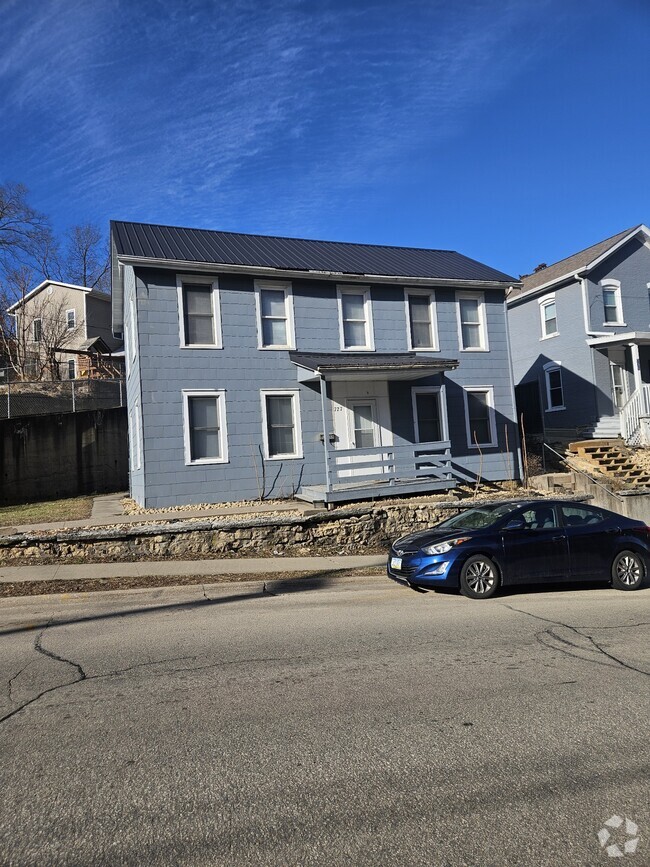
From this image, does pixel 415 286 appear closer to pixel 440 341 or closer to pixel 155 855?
pixel 440 341

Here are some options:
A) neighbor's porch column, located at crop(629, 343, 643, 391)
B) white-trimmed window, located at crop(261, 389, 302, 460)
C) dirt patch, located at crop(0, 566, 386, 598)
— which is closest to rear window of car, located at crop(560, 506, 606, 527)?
dirt patch, located at crop(0, 566, 386, 598)

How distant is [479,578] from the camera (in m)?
9.53

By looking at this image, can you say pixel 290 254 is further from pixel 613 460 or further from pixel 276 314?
pixel 613 460

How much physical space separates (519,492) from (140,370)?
11006mm

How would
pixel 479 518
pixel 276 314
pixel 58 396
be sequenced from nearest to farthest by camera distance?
1. pixel 479 518
2. pixel 276 314
3. pixel 58 396

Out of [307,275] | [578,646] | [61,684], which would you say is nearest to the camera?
[61,684]

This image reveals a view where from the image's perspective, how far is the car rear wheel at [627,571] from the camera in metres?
10.4

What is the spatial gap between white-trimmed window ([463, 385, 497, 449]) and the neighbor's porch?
101 cm

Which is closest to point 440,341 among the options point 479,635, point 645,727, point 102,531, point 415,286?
point 415,286

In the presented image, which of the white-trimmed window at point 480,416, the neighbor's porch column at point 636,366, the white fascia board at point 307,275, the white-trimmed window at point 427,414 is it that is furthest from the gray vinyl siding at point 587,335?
the white-trimmed window at point 427,414

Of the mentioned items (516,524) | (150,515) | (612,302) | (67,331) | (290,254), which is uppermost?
(67,331)

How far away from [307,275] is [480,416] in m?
6.94

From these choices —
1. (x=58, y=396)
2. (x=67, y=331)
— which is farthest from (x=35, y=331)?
(x=58, y=396)

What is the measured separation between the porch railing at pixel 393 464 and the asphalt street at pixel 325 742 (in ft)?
27.7
